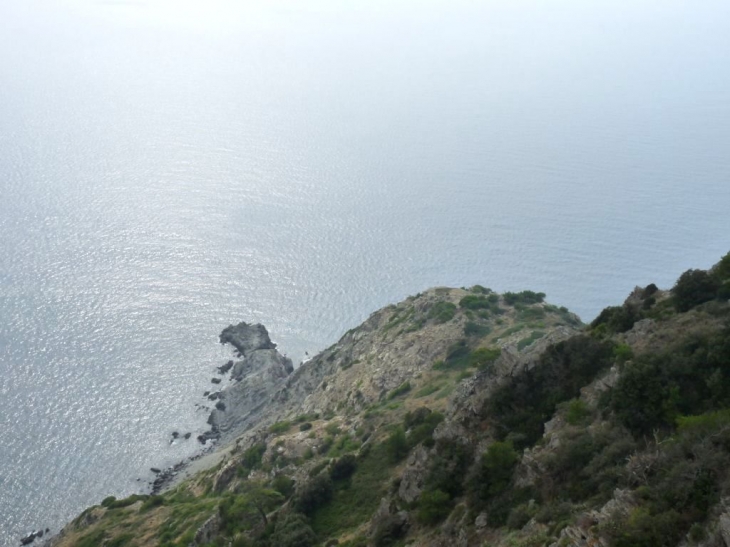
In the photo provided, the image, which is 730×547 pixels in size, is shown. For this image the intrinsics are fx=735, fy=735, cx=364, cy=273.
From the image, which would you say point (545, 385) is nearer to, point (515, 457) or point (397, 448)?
point (515, 457)

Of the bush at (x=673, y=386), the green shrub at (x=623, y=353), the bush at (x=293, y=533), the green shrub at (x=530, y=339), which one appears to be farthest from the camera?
the green shrub at (x=530, y=339)

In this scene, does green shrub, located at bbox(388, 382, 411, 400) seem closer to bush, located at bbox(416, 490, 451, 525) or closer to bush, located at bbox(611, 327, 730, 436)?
bush, located at bbox(416, 490, 451, 525)

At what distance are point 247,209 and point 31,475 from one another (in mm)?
61103

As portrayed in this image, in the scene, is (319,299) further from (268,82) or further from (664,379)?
(268,82)

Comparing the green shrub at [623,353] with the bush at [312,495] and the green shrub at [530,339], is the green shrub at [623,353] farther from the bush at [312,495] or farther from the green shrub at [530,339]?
the green shrub at [530,339]

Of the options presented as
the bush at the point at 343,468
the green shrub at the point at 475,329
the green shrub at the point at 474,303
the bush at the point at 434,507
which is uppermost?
the green shrub at the point at 474,303

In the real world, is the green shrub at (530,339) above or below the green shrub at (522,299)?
below

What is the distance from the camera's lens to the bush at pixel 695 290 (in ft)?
94.2

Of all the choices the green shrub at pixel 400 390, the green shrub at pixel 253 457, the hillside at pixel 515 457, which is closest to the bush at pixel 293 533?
the hillside at pixel 515 457

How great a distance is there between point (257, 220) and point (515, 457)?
9161 cm

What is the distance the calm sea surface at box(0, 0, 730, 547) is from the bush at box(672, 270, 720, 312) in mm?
50432

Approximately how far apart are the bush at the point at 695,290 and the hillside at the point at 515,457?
55 mm

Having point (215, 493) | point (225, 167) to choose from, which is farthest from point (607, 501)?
point (225, 167)

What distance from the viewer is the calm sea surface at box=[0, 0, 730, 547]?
73.2 m
